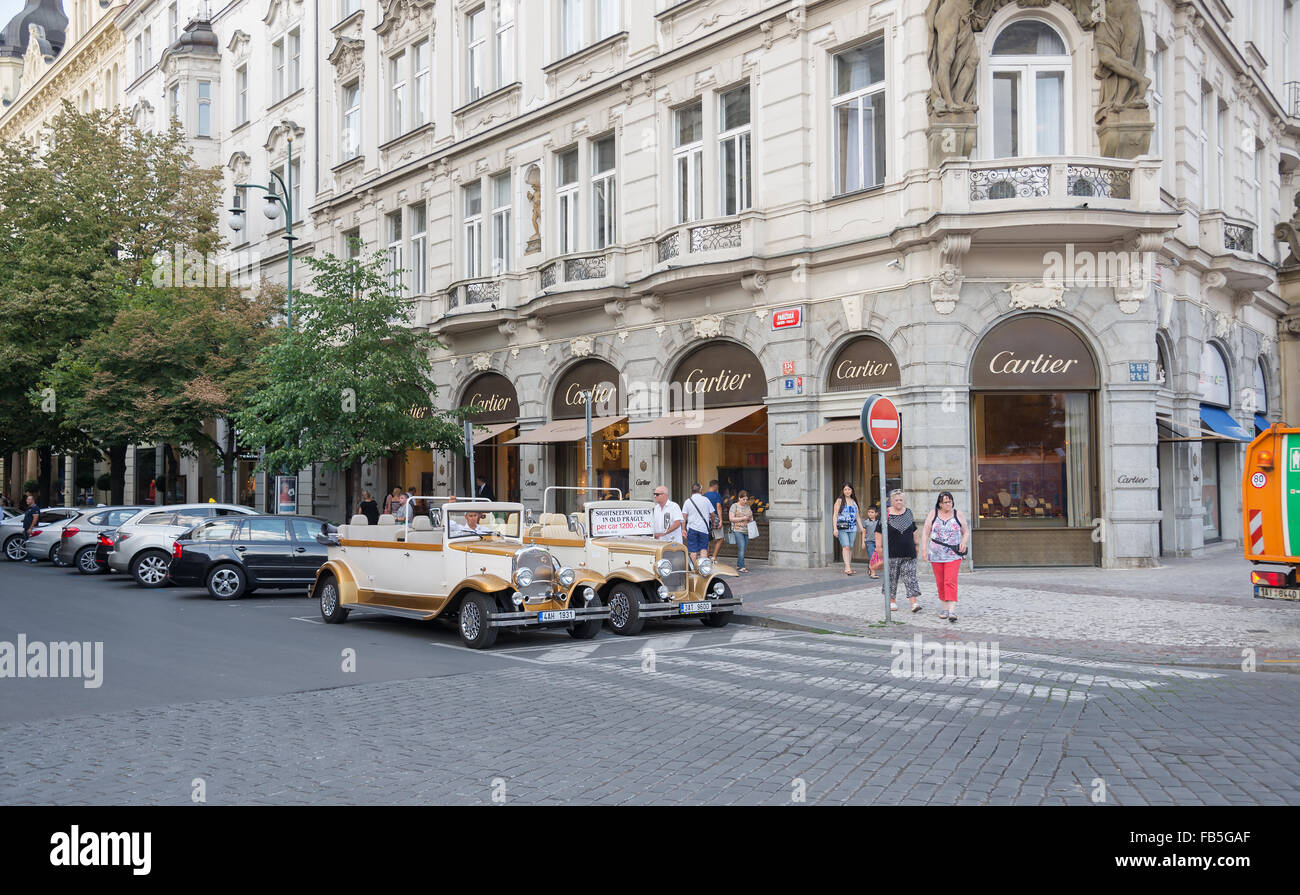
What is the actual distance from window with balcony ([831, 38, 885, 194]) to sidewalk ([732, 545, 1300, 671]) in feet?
25.2

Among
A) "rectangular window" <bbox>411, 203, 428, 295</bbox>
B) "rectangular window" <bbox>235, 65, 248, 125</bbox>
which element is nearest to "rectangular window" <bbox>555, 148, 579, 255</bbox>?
"rectangular window" <bbox>411, 203, 428, 295</bbox>

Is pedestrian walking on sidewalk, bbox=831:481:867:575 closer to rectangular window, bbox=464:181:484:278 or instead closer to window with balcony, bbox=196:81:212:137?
rectangular window, bbox=464:181:484:278

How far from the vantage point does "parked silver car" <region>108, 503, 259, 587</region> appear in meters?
21.0

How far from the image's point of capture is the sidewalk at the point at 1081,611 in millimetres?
11727

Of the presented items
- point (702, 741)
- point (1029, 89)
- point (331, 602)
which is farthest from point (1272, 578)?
point (331, 602)

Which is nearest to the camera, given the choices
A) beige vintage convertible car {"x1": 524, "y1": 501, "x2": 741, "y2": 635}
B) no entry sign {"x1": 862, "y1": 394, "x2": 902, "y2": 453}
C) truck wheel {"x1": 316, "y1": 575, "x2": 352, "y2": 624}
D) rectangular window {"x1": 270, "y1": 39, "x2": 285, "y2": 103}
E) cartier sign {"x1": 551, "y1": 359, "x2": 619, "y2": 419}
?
beige vintage convertible car {"x1": 524, "y1": 501, "x2": 741, "y2": 635}

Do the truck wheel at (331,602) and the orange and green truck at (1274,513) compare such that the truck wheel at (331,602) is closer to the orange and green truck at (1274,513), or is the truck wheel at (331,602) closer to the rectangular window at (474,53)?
the orange and green truck at (1274,513)

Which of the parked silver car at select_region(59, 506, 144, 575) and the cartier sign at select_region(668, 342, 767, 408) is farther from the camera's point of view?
the parked silver car at select_region(59, 506, 144, 575)

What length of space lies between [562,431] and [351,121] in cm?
1617

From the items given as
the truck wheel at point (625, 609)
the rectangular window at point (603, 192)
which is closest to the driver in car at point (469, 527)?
the truck wheel at point (625, 609)

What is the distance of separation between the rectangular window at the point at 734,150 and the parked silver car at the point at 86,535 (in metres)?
14.9

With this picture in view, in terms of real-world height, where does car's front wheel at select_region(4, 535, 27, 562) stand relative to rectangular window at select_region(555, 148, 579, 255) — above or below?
below

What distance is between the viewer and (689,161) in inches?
950

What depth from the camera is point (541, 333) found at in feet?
91.0
